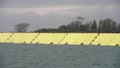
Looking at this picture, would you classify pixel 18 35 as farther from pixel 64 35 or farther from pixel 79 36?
pixel 79 36

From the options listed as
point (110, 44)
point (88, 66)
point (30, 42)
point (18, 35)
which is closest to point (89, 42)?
point (110, 44)

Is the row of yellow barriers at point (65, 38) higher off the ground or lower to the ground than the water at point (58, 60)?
lower

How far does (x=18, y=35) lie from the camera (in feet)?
312

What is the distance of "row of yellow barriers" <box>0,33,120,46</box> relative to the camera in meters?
75.4

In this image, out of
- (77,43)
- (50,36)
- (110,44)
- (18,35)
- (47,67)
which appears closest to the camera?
(47,67)

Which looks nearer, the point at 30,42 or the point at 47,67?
the point at 47,67

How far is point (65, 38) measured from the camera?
85750 millimetres

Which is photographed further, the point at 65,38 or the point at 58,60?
the point at 65,38

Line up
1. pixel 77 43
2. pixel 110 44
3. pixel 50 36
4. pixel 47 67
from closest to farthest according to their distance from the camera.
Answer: pixel 47 67
pixel 110 44
pixel 77 43
pixel 50 36

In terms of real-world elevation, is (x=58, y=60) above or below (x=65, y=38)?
above

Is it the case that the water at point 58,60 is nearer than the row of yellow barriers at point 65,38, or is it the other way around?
the water at point 58,60

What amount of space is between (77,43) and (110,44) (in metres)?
7.66

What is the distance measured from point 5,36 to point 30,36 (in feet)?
20.6

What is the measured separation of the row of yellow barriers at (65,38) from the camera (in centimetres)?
7536
